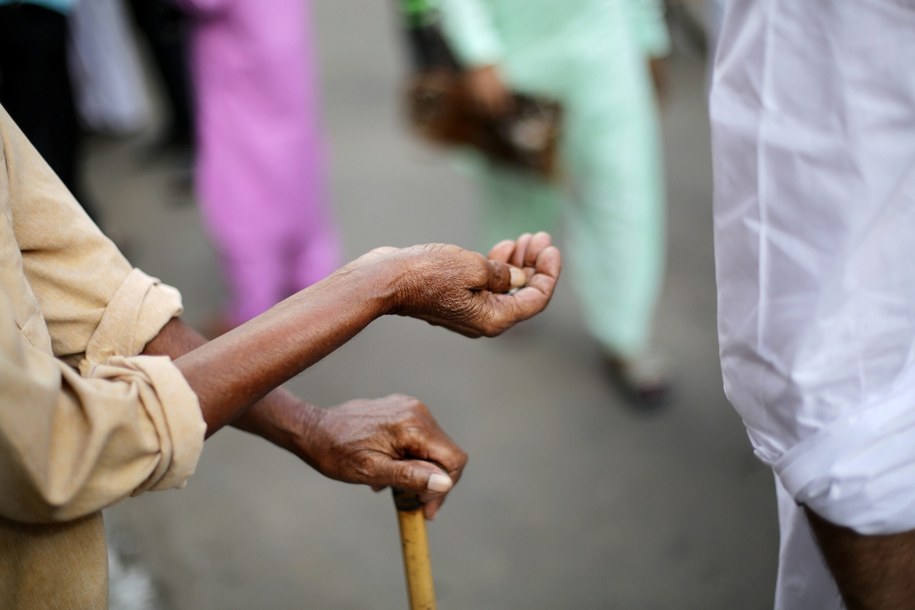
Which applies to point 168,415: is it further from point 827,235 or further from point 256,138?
point 256,138

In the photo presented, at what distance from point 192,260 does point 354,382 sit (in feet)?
4.19

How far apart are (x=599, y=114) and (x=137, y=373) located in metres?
2.08

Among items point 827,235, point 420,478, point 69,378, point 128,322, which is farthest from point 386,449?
point 827,235

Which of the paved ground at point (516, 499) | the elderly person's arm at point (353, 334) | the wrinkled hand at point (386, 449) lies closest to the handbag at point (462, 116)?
the paved ground at point (516, 499)

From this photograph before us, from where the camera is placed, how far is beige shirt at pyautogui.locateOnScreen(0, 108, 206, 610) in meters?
0.97

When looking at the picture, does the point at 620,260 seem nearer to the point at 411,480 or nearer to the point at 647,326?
the point at 647,326

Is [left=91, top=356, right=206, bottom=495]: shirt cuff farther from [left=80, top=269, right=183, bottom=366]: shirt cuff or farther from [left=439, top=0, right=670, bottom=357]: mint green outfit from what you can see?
[left=439, top=0, right=670, bottom=357]: mint green outfit

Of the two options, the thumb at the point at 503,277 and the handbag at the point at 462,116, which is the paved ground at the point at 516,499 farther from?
the thumb at the point at 503,277

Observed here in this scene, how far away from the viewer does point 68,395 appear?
3.33ft

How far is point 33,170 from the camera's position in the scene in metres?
1.24

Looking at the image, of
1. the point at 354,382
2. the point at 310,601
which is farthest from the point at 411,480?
the point at 354,382

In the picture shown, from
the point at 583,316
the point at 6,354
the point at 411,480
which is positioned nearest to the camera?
the point at 6,354

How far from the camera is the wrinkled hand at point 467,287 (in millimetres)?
1266

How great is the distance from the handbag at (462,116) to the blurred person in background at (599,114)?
4cm
